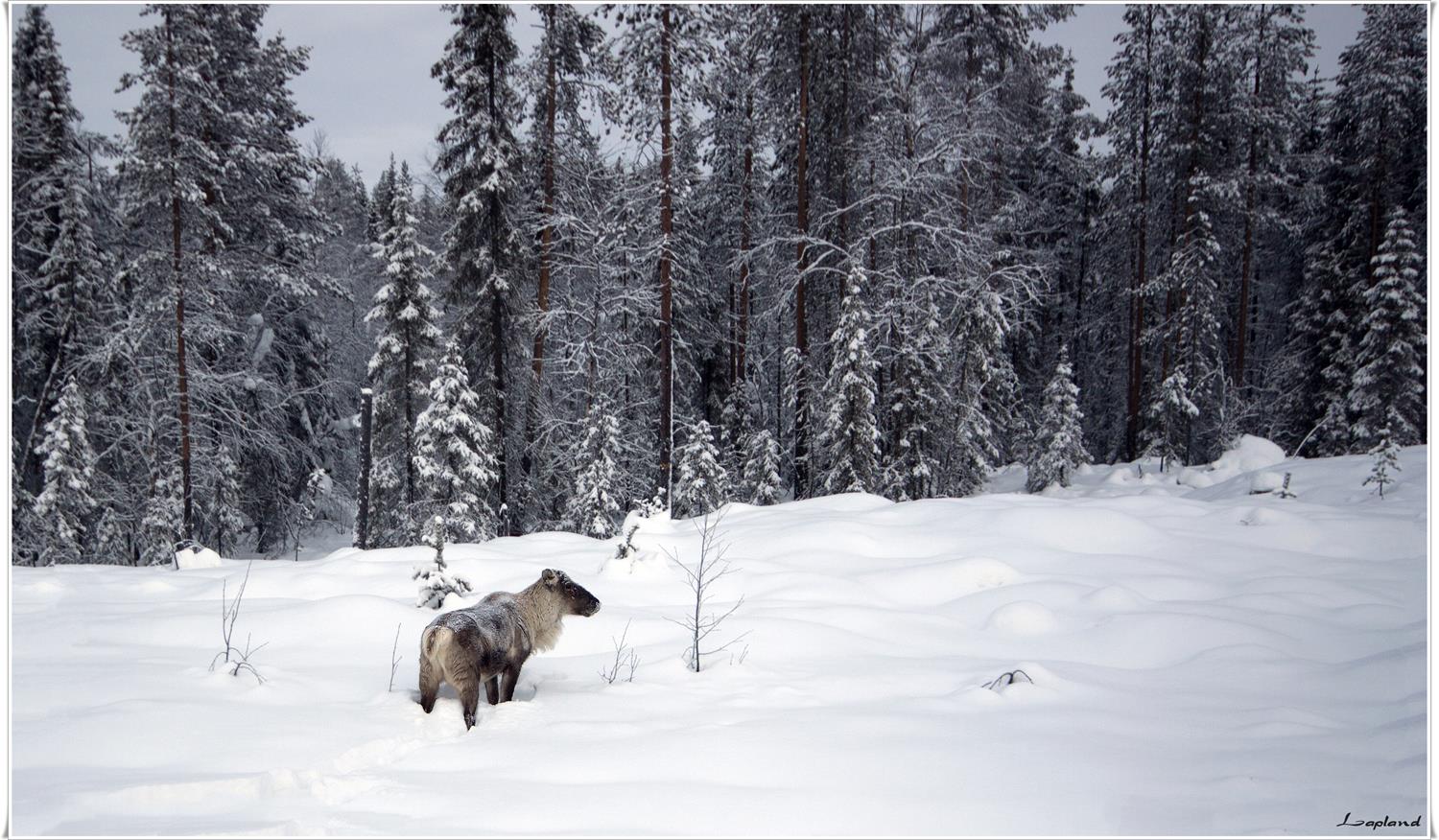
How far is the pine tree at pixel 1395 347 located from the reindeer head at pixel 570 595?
69.5 feet

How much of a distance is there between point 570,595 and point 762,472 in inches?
523

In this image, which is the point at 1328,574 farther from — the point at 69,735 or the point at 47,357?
the point at 47,357

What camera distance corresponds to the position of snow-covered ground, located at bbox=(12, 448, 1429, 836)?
3.00 meters

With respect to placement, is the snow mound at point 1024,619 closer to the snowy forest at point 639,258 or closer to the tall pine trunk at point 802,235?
the snowy forest at point 639,258

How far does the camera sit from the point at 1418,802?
123 inches

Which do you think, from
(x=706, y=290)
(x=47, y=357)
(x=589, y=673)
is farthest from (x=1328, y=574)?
(x=47, y=357)

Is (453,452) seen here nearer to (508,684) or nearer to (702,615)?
(702,615)

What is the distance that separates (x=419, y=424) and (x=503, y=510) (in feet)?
9.72

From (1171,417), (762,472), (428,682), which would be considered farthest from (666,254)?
(1171,417)

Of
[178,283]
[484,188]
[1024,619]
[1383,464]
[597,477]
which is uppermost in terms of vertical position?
[484,188]

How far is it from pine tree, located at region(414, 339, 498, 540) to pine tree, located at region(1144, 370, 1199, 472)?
17705 mm

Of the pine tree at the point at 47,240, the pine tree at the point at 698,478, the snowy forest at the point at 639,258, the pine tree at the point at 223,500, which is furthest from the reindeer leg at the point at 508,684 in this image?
the pine tree at the point at 47,240

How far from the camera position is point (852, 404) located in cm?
1504

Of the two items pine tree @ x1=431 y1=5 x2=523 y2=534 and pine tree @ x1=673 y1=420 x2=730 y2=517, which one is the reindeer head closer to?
pine tree @ x1=673 y1=420 x2=730 y2=517
